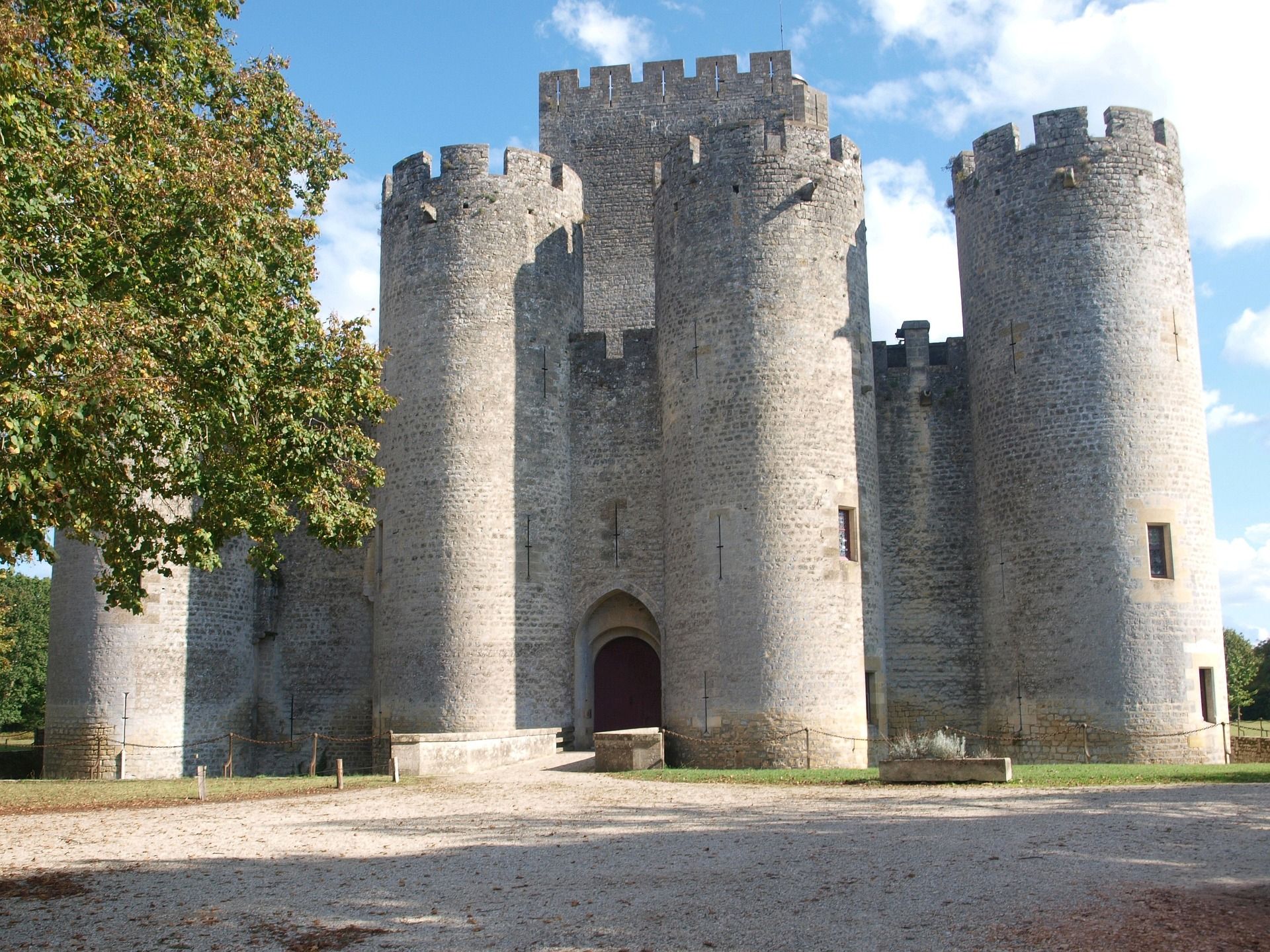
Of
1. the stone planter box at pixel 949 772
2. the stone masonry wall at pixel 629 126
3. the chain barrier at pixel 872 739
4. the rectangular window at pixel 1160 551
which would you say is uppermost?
the stone masonry wall at pixel 629 126

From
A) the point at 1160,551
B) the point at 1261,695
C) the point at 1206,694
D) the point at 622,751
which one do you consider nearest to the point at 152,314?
the point at 622,751

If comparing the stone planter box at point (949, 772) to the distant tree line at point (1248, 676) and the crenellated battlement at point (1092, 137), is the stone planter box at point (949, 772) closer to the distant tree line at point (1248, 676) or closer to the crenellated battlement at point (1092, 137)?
the crenellated battlement at point (1092, 137)

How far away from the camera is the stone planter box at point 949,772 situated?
1542 cm

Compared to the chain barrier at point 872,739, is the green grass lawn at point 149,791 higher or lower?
lower

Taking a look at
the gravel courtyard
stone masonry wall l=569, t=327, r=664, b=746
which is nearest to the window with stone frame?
stone masonry wall l=569, t=327, r=664, b=746

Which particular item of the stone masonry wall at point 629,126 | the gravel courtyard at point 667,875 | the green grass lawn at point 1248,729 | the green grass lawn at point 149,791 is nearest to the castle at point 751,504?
the green grass lawn at point 1248,729

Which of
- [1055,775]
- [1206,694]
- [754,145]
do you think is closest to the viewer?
[1055,775]

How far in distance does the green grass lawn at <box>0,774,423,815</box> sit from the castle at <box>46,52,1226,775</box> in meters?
2.74

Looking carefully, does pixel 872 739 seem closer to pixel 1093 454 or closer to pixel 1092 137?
pixel 1093 454

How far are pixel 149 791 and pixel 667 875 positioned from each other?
11021 mm

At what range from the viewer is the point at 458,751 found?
19.0m

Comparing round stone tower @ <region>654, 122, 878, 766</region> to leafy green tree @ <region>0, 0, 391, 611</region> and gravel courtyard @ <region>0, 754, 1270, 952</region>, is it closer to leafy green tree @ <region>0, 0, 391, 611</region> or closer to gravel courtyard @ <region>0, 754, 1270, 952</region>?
gravel courtyard @ <region>0, 754, 1270, 952</region>

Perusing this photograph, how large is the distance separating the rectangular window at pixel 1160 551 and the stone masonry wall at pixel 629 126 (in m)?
14.1

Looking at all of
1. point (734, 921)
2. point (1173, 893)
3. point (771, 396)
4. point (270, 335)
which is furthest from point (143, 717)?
point (1173, 893)
